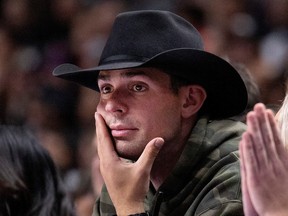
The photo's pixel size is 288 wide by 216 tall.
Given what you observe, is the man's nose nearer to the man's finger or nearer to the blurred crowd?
the man's finger

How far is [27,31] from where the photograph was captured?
16.8ft

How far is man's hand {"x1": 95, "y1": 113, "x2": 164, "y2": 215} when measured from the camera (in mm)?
2201

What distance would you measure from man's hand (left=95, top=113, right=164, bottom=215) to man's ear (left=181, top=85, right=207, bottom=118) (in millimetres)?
210

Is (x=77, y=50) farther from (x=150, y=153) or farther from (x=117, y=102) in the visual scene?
(x=150, y=153)

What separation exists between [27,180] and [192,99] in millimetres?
502

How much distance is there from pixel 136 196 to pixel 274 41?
2.37m

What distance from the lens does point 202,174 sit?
2.33 m

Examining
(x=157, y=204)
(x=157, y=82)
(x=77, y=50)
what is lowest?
(x=77, y=50)

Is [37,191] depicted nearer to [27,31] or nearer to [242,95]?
[242,95]

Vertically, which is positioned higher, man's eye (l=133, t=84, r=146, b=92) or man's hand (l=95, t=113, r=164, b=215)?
man's eye (l=133, t=84, r=146, b=92)

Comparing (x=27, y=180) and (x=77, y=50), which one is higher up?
(x=27, y=180)

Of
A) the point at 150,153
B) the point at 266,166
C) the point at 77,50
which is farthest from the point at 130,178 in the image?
the point at 77,50

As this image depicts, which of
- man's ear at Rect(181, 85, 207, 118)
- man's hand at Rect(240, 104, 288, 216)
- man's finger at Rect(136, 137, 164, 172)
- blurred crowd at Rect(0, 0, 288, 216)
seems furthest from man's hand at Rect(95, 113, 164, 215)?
blurred crowd at Rect(0, 0, 288, 216)

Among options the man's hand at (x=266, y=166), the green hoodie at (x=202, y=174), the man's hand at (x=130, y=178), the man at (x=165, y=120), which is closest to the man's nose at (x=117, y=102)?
the man at (x=165, y=120)
